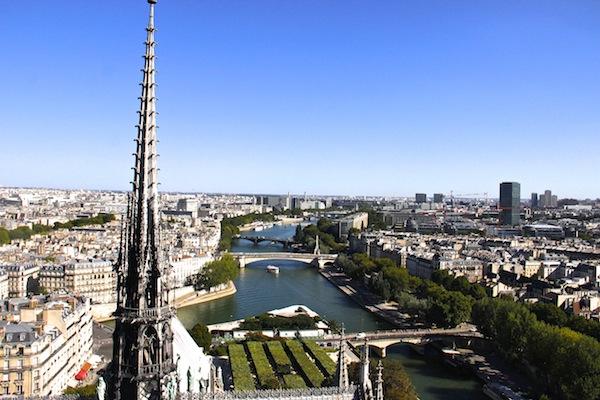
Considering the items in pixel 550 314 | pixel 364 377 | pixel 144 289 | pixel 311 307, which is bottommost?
pixel 311 307

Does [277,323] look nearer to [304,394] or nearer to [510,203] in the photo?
[304,394]

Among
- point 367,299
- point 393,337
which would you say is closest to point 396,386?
point 393,337

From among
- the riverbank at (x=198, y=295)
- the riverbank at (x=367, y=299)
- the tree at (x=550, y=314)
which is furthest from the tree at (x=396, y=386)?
the riverbank at (x=198, y=295)

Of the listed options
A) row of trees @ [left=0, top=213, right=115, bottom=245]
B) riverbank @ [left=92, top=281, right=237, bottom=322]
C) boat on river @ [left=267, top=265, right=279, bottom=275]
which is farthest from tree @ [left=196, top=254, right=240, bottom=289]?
row of trees @ [left=0, top=213, right=115, bottom=245]

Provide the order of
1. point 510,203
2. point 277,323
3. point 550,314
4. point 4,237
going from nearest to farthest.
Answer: point 550,314 < point 277,323 < point 4,237 < point 510,203

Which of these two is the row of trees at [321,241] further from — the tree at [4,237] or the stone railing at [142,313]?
the stone railing at [142,313]

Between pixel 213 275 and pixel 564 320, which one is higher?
pixel 564 320

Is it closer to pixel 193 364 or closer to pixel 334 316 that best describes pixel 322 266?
pixel 334 316

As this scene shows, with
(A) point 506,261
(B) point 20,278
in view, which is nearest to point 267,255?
(A) point 506,261
